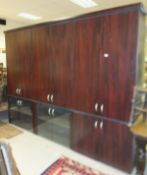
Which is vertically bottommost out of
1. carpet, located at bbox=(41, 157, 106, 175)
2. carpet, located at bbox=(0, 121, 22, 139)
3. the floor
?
carpet, located at bbox=(41, 157, 106, 175)

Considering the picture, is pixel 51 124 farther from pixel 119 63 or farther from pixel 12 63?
pixel 119 63

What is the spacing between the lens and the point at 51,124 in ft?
10.6

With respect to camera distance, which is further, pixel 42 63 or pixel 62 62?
pixel 42 63

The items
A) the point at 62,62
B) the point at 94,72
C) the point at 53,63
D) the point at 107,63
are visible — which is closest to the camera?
the point at 107,63

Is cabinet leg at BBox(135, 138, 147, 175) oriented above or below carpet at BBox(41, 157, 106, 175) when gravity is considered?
above

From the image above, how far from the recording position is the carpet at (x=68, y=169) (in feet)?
7.52

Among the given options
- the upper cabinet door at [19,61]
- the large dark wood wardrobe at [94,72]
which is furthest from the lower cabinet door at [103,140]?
the upper cabinet door at [19,61]

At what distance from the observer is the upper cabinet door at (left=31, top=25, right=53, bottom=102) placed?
119 inches

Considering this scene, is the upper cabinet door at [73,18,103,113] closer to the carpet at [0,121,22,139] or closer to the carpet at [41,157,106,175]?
the carpet at [41,157,106,175]

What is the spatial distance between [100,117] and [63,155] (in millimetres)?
898

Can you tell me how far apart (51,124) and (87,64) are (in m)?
1.36

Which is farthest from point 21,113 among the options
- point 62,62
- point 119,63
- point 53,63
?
point 119,63

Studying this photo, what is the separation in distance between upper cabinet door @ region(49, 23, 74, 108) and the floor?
290 mm

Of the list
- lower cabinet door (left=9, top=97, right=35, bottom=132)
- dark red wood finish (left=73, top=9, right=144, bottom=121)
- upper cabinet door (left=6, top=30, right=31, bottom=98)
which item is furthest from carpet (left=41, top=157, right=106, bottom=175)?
upper cabinet door (left=6, top=30, right=31, bottom=98)
